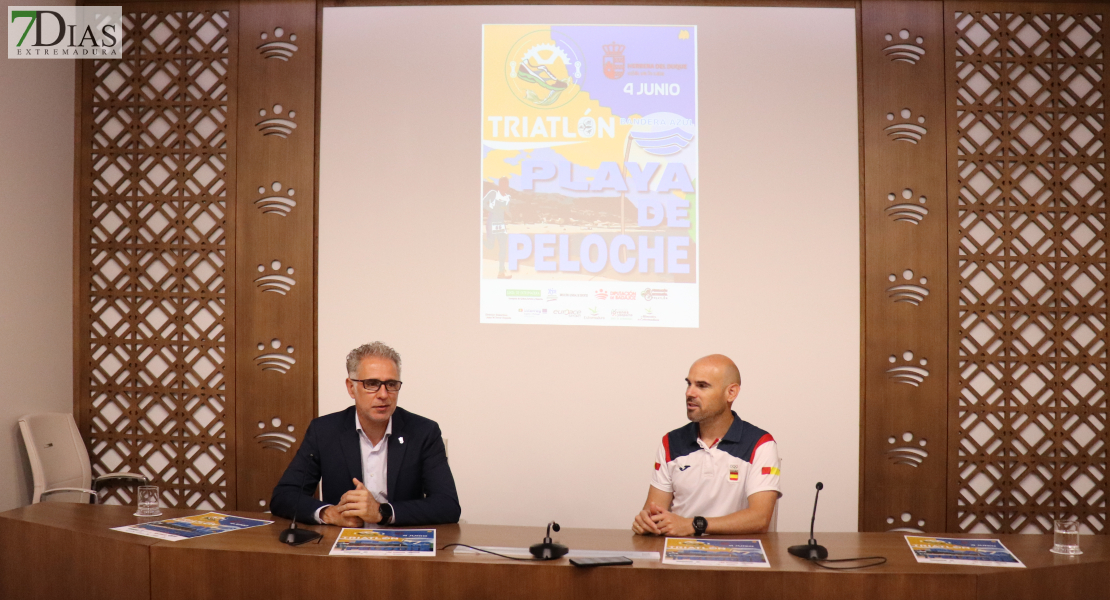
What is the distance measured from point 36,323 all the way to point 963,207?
15.3 feet

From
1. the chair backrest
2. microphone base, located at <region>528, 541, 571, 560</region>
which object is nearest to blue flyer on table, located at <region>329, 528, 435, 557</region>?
microphone base, located at <region>528, 541, 571, 560</region>

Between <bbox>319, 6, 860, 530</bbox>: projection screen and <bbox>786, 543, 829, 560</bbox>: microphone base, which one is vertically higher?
<bbox>319, 6, 860, 530</bbox>: projection screen

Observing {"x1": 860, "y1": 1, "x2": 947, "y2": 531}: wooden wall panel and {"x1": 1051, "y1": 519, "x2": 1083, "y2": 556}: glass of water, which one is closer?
{"x1": 1051, "y1": 519, "x2": 1083, "y2": 556}: glass of water

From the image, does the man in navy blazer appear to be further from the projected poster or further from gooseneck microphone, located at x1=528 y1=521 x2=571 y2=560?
the projected poster

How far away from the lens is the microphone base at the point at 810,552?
2.11 metres

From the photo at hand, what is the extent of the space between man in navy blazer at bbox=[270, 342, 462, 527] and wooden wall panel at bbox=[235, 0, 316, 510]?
4.88ft

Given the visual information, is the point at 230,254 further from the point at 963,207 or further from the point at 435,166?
the point at 963,207

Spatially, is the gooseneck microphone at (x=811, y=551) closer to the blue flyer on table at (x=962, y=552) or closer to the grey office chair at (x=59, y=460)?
the blue flyer on table at (x=962, y=552)

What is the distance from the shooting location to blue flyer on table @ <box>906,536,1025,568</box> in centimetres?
208

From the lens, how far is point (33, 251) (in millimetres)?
3871

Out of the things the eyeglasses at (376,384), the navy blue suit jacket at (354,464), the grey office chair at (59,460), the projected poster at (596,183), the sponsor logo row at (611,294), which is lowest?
the grey office chair at (59,460)

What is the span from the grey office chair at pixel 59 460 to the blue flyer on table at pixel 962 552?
11.6 feet

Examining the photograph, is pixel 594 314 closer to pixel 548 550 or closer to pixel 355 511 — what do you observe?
pixel 355 511

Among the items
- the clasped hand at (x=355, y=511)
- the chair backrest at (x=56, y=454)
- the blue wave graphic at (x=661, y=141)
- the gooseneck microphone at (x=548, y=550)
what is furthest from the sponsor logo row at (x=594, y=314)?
the chair backrest at (x=56, y=454)
